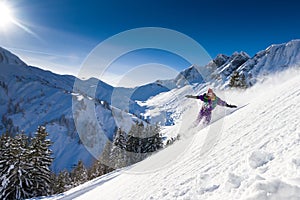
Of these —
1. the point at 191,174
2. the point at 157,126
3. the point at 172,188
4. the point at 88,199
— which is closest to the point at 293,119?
the point at 191,174

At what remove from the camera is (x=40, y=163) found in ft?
Answer: 70.1

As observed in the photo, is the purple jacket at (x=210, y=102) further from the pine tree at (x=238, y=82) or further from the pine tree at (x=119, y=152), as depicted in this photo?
the pine tree at (x=238, y=82)

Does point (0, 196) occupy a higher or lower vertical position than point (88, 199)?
higher

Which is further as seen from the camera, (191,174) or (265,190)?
(191,174)

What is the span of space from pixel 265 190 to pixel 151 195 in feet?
11.6

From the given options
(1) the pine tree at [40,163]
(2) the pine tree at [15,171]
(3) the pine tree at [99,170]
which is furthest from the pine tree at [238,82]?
(2) the pine tree at [15,171]

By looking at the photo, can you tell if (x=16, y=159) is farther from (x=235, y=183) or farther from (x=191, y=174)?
(x=235, y=183)

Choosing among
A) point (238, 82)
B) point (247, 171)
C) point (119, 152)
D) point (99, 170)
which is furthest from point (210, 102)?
point (99, 170)

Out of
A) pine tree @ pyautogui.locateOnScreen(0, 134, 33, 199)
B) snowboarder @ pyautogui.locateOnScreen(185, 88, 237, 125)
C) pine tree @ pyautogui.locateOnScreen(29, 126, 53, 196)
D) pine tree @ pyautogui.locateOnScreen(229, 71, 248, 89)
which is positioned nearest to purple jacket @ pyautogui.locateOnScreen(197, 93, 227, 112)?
snowboarder @ pyautogui.locateOnScreen(185, 88, 237, 125)

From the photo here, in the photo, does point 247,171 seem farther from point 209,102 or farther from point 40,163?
point 40,163

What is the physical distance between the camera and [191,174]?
629 centimetres

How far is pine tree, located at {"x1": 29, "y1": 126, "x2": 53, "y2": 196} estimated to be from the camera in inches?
827

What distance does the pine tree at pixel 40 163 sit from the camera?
21000 millimetres

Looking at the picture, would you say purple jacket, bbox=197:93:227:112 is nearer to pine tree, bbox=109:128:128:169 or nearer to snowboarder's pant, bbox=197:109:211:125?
snowboarder's pant, bbox=197:109:211:125
